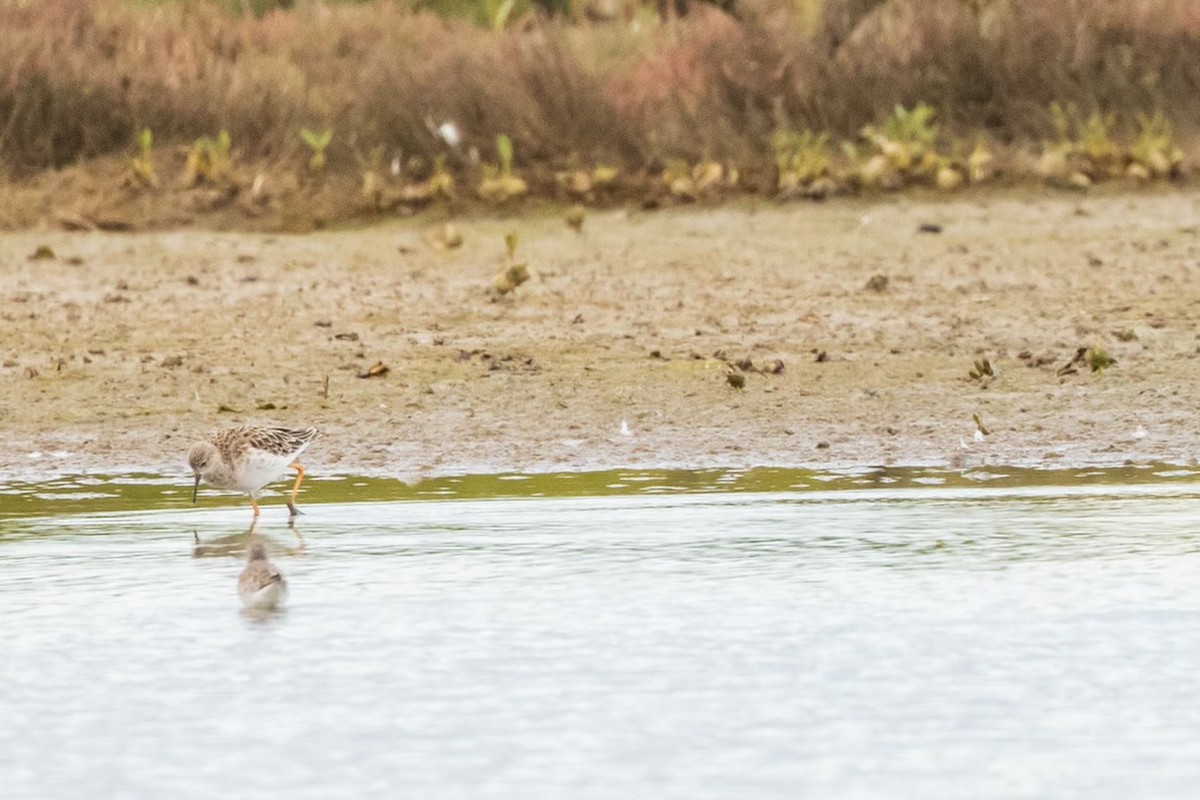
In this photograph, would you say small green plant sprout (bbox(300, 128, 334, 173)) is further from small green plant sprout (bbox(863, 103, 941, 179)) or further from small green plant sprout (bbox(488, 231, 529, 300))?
small green plant sprout (bbox(863, 103, 941, 179))

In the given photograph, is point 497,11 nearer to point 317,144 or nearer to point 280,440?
point 317,144

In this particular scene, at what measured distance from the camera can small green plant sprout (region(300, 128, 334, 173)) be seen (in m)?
14.8

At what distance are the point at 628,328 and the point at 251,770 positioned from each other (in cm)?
674

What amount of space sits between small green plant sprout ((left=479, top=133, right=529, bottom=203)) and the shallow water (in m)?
6.95

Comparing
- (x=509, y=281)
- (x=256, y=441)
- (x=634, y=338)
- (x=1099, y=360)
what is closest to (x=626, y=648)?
(x=256, y=441)

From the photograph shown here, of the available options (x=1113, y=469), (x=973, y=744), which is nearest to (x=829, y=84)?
(x=1113, y=469)

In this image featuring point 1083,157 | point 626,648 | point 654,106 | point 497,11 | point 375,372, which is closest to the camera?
point 626,648

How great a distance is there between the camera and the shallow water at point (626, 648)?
180 inches

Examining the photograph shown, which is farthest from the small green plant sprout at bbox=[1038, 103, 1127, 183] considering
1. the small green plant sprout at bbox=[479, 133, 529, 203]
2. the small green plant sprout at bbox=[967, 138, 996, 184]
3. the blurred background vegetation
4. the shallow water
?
the shallow water

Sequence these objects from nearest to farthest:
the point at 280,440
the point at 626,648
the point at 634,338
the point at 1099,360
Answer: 1. the point at 626,648
2. the point at 280,440
3. the point at 1099,360
4. the point at 634,338

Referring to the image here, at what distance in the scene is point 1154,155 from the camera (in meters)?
14.7

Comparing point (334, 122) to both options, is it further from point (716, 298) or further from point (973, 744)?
point (973, 744)

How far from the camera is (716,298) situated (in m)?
12.0

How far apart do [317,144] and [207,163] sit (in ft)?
2.19
